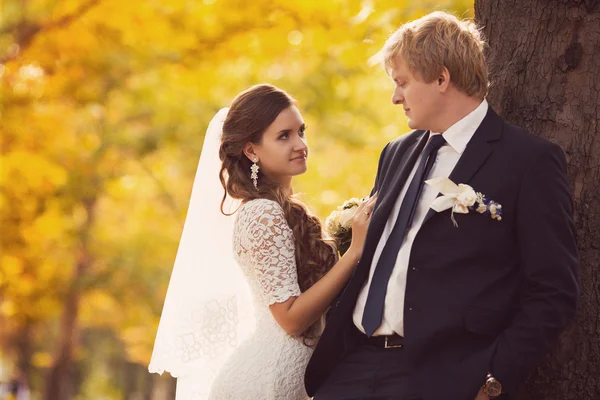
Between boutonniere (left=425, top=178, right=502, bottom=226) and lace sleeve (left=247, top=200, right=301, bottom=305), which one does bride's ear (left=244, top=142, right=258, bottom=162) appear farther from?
boutonniere (left=425, top=178, right=502, bottom=226)

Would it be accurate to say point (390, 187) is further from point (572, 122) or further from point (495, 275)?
point (572, 122)

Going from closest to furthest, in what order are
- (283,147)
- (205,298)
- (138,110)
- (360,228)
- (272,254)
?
(360,228)
(272,254)
(283,147)
(205,298)
(138,110)

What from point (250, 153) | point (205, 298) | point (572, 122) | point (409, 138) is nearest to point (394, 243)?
point (409, 138)

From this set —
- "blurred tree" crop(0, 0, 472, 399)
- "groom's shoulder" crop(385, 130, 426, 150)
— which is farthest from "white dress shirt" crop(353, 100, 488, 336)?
"blurred tree" crop(0, 0, 472, 399)

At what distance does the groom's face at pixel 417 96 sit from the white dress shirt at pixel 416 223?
0.11m

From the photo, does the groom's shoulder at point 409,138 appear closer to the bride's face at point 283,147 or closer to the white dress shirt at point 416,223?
the white dress shirt at point 416,223

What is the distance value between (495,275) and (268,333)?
4.76 ft

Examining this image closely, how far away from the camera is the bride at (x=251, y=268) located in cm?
413

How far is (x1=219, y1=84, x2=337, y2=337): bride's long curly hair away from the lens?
4.32 m

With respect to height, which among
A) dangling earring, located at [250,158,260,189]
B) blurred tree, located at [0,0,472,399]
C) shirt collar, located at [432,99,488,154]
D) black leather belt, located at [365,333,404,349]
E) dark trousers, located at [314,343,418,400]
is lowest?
dark trousers, located at [314,343,418,400]

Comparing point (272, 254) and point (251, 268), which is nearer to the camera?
point (272, 254)

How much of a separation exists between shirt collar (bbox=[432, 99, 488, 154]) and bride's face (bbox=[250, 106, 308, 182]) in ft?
3.78

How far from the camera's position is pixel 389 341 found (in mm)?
3449

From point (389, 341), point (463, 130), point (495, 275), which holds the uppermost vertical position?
point (463, 130)
